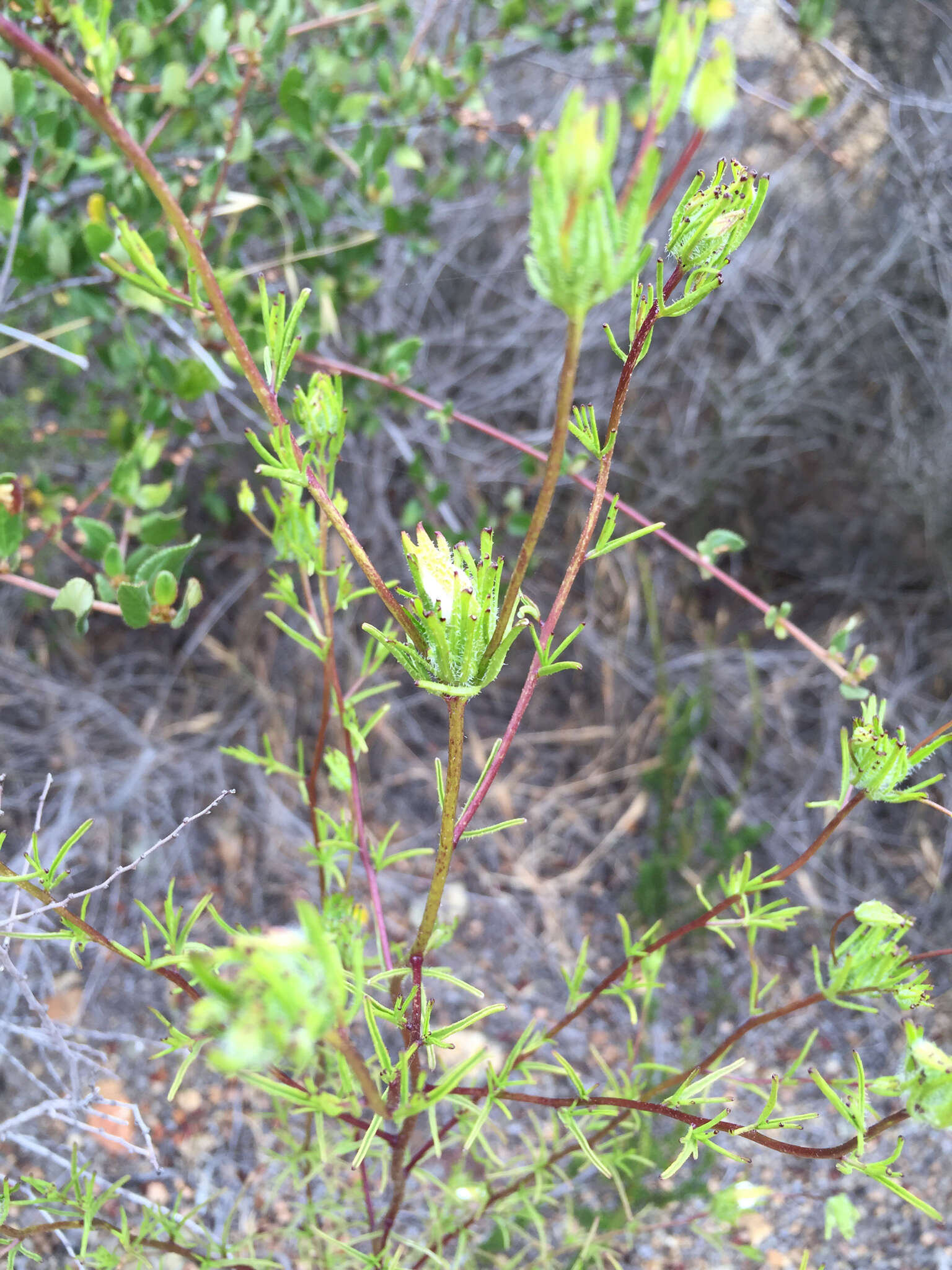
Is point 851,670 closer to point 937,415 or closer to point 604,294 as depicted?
point 604,294

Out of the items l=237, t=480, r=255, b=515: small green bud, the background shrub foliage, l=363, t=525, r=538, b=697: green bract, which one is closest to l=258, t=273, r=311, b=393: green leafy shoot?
the background shrub foliage

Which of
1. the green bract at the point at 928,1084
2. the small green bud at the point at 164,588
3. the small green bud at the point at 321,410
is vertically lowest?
the small green bud at the point at 164,588

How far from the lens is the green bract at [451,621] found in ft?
1.42

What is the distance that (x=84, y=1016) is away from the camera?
1.44m

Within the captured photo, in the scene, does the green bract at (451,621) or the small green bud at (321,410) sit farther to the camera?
the small green bud at (321,410)

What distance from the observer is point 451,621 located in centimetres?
43

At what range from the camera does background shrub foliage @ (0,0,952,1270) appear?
441 mm

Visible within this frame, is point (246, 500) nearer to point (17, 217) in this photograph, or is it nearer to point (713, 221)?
point (713, 221)

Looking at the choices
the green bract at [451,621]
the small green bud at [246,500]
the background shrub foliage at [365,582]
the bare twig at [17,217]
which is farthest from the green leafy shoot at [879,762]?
the bare twig at [17,217]

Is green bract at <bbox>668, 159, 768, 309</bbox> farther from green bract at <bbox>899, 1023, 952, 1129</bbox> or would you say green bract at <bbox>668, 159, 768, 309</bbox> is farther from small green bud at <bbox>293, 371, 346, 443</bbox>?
green bract at <bbox>899, 1023, 952, 1129</bbox>

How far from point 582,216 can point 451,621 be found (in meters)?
0.20

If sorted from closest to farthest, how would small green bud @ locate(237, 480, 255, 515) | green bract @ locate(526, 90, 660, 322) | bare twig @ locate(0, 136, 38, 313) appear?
green bract @ locate(526, 90, 660, 322)
small green bud @ locate(237, 480, 255, 515)
bare twig @ locate(0, 136, 38, 313)

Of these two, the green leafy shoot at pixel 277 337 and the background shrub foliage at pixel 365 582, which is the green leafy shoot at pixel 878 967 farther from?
the green leafy shoot at pixel 277 337

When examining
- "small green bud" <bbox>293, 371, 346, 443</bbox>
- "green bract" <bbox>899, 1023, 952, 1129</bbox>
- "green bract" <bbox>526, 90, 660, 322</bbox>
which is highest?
"green bract" <bbox>526, 90, 660, 322</bbox>
